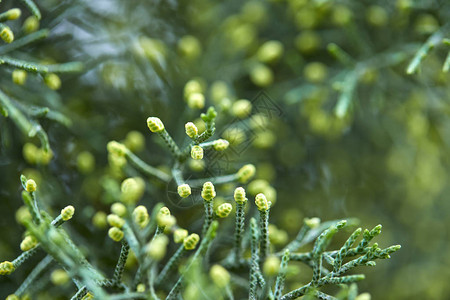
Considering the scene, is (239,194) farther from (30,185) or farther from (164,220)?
(30,185)

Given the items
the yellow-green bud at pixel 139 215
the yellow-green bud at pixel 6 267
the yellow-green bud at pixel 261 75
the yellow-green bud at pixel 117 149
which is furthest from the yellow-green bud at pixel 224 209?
the yellow-green bud at pixel 261 75

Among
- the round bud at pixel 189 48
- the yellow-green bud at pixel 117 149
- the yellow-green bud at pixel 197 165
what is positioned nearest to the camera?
the yellow-green bud at pixel 117 149

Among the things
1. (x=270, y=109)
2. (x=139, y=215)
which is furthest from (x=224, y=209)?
(x=270, y=109)

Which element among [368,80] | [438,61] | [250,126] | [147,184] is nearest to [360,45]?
[368,80]

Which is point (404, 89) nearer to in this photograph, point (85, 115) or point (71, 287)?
point (85, 115)

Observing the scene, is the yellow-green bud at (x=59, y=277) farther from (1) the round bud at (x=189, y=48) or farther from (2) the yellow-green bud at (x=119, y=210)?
(1) the round bud at (x=189, y=48)

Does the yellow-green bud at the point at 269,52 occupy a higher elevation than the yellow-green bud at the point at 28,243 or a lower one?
higher

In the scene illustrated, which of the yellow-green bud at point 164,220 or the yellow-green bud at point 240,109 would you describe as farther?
the yellow-green bud at point 240,109

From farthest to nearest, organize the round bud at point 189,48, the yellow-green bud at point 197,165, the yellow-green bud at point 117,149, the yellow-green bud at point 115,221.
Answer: the round bud at point 189,48
the yellow-green bud at point 197,165
the yellow-green bud at point 117,149
the yellow-green bud at point 115,221
